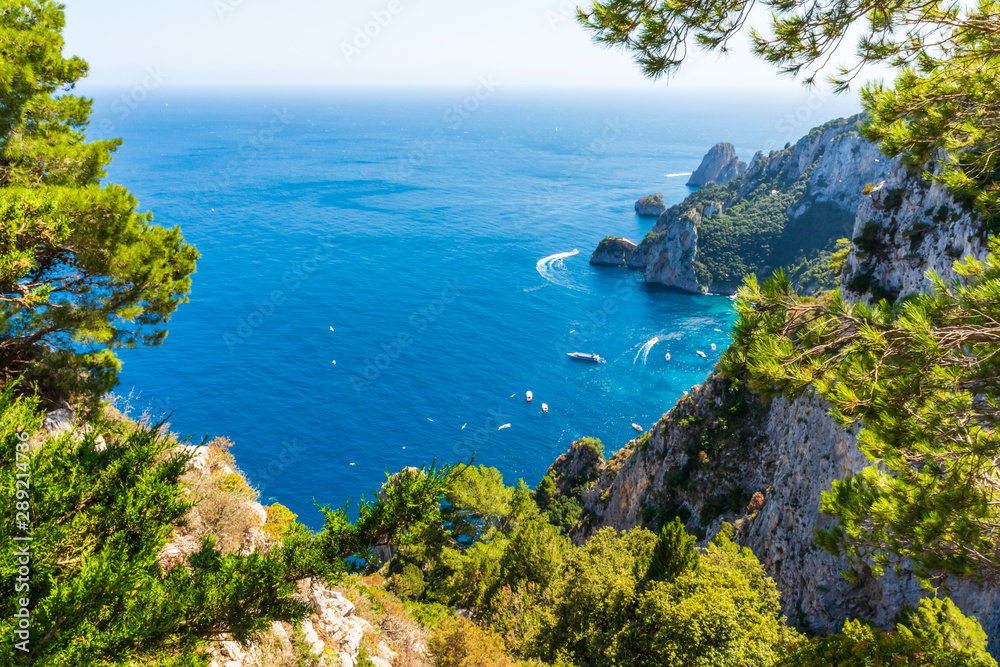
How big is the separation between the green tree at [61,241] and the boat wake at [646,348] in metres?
64.3

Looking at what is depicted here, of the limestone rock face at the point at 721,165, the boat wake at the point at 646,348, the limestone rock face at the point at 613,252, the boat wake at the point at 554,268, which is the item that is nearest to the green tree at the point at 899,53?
the boat wake at the point at 646,348

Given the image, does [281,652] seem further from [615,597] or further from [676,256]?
[676,256]

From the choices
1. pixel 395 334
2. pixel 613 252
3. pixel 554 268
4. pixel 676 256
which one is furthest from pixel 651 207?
pixel 395 334

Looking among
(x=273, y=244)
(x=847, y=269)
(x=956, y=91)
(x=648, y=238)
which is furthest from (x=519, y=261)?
(x=956, y=91)

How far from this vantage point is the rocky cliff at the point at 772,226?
92375mm

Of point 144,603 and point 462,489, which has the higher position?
point 144,603

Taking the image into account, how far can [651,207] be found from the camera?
435 feet

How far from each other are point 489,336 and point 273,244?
52047 mm

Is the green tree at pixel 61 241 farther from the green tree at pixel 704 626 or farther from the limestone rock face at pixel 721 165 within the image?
the limestone rock face at pixel 721 165

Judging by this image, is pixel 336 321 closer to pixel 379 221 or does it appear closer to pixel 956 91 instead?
pixel 379 221

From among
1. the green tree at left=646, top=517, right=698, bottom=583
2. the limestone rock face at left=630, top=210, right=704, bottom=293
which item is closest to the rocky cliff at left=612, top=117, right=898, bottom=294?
the limestone rock face at left=630, top=210, right=704, bottom=293

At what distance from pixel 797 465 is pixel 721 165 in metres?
162

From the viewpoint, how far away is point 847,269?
102 feet

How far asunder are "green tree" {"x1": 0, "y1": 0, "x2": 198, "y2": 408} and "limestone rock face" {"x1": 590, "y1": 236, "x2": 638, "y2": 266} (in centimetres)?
9583
